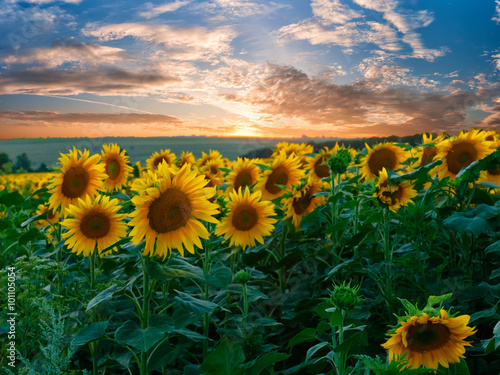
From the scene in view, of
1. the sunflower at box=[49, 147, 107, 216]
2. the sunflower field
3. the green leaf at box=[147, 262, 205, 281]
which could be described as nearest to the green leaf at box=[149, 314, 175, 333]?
the sunflower field

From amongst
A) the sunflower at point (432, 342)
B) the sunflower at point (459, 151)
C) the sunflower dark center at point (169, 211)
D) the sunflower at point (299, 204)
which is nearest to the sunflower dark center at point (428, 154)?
the sunflower at point (459, 151)

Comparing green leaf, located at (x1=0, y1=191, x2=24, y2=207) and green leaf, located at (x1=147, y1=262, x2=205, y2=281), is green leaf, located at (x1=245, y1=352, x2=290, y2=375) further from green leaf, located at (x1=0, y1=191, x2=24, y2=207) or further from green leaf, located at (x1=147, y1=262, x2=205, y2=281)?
green leaf, located at (x1=0, y1=191, x2=24, y2=207)

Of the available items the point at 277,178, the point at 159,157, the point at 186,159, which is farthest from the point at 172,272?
the point at 159,157

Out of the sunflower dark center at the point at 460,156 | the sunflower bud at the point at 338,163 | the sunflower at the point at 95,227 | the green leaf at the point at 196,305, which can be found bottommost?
the green leaf at the point at 196,305

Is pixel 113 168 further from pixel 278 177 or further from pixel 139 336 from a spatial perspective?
pixel 139 336

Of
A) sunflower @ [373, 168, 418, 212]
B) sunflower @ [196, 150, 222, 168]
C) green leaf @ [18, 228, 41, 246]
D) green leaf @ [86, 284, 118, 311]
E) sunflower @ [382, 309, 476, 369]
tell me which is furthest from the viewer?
sunflower @ [196, 150, 222, 168]

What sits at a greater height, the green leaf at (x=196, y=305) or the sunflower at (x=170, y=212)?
the sunflower at (x=170, y=212)

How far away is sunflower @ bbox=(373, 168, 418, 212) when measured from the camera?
2.81 m

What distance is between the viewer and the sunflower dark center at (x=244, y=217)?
334 cm

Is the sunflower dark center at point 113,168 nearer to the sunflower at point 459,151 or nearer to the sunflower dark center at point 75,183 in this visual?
the sunflower dark center at point 75,183

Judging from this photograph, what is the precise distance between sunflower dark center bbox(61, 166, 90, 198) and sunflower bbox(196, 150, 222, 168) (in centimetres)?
291

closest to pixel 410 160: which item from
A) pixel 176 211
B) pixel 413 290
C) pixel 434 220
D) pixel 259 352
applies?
pixel 434 220

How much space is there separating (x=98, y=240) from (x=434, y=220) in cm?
219

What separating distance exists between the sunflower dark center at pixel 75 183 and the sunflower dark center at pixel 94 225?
2.14ft
